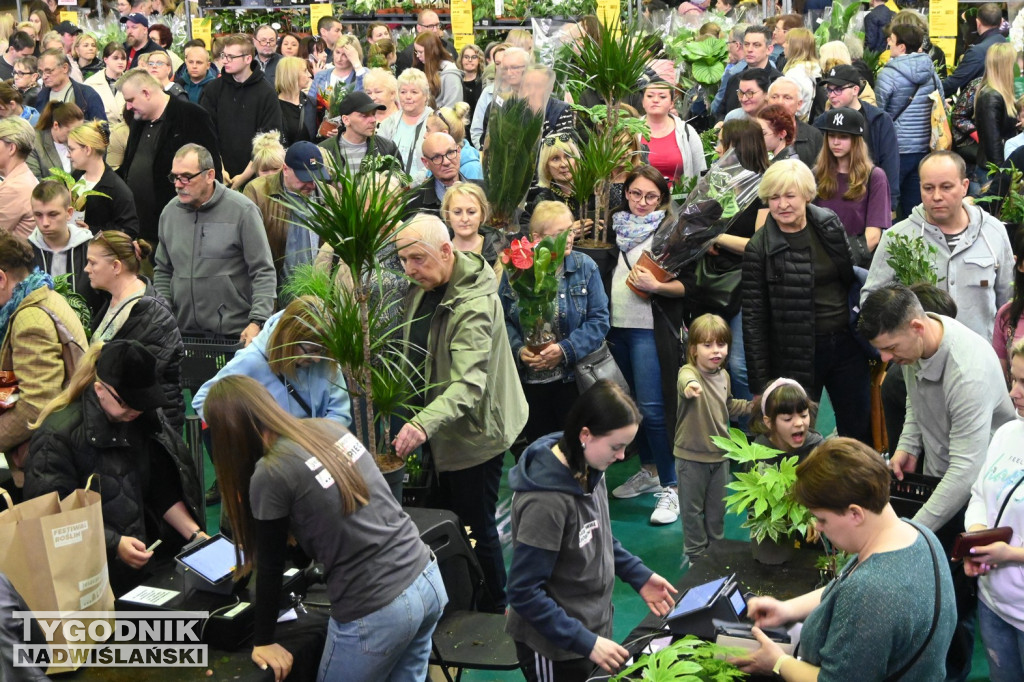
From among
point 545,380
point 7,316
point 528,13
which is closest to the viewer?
point 7,316

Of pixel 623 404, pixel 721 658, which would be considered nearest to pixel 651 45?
pixel 623 404

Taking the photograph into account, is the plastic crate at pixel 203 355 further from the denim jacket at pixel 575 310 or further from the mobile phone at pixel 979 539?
the mobile phone at pixel 979 539

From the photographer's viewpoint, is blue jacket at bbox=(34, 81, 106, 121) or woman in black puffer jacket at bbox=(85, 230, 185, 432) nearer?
woman in black puffer jacket at bbox=(85, 230, 185, 432)

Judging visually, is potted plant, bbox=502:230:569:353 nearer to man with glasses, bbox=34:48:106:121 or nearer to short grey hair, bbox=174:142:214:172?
short grey hair, bbox=174:142:214:172

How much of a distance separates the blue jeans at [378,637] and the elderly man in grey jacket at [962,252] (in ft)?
8.79

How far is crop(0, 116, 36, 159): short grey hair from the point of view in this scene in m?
6.55

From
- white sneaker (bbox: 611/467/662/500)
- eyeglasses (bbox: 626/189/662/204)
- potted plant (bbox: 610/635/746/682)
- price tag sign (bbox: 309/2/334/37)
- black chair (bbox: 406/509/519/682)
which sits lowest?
white sneaker (bbox: 611/467/662/500)

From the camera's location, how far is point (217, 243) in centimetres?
557

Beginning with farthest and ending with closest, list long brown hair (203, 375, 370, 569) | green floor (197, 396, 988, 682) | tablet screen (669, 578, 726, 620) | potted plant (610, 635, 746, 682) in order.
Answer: green floor (197, 396, 988, 682) < tablet screen (669, 578, 726, 620) < long brown hair (203, 375, 370, 569) < potted plant (610, 635, 746, 682)

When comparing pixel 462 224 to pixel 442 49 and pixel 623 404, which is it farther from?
pixel 442 49

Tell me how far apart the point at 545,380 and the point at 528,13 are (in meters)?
6.95

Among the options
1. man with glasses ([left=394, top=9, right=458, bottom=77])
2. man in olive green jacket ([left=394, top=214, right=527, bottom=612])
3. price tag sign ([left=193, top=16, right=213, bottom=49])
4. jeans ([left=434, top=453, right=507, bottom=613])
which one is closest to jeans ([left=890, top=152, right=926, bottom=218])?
man with glasses ([left=394, top=9, right=458, bottom=77])

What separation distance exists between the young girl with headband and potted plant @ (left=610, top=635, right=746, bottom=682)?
1.34 metres

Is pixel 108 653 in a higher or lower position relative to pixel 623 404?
lower
